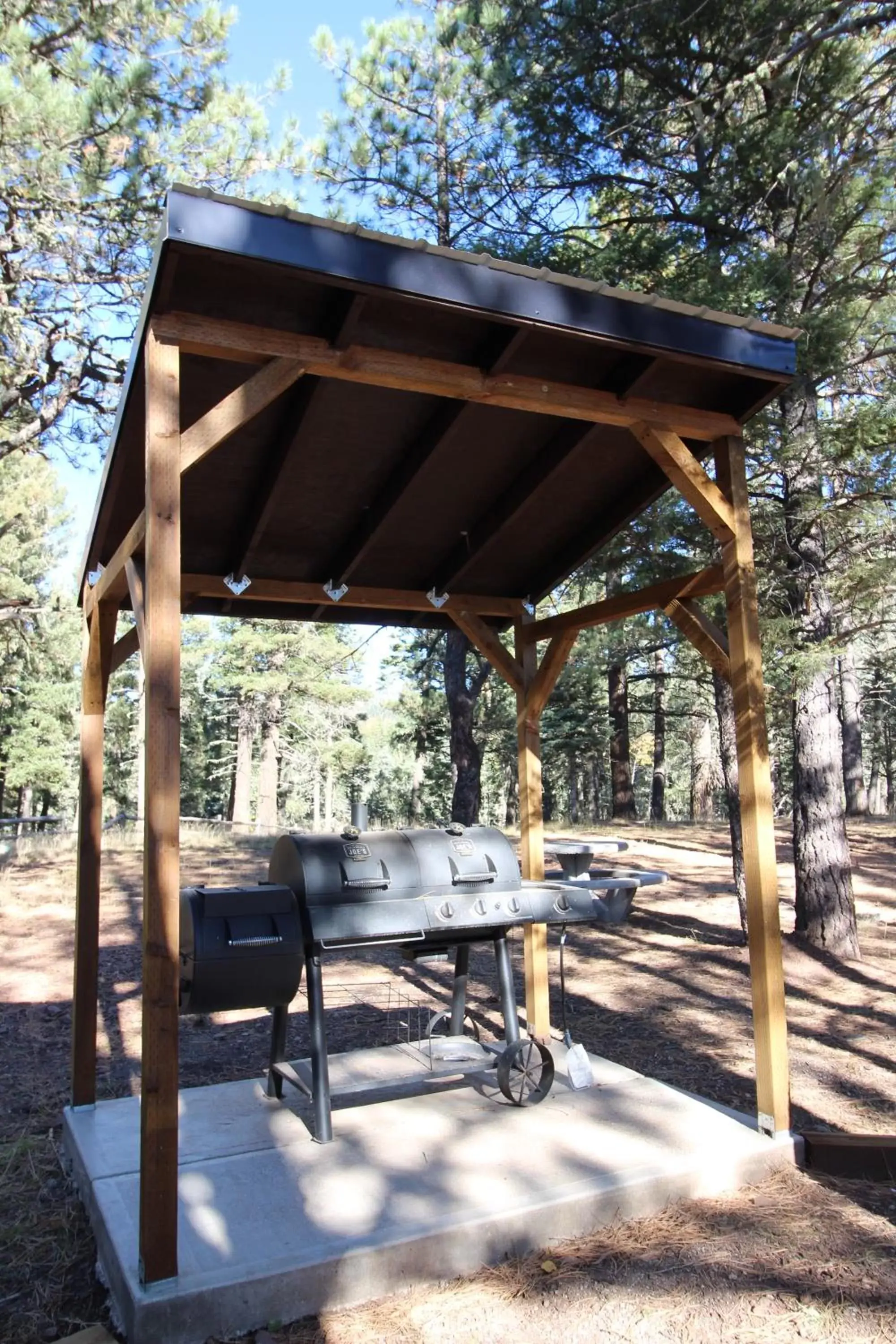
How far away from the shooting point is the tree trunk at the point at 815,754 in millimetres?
6543

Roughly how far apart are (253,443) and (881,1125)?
12.7 feet

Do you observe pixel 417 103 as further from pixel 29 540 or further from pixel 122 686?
pixel 122 686

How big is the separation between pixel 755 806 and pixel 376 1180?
6.18 ft

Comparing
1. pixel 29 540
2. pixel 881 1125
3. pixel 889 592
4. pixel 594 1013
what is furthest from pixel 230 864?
pixel 29 540

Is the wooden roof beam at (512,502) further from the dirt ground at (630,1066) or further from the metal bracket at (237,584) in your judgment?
the dirt ground at (630,1066)

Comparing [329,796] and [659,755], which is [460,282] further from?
[329,796]

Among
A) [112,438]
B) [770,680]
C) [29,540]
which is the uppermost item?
[29,540]

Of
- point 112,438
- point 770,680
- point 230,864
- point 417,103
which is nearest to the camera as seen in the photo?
point 112,438

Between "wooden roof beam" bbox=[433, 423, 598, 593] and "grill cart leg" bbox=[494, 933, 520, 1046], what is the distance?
6.21ft

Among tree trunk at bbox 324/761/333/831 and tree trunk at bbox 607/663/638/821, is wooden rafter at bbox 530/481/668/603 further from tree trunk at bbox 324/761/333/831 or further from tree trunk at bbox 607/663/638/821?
tree trunk at bbox 324/761/333/831

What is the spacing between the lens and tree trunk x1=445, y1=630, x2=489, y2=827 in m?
11.6

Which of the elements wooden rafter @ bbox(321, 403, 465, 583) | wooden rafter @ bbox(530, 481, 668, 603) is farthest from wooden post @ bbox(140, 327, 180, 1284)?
wooden rafter @ bbox(530, 481, 668, 603)

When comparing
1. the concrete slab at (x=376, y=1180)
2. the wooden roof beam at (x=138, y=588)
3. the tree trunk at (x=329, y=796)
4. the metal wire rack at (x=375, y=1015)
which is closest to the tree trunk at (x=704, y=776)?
the tree trunk at (x=329, y=796)

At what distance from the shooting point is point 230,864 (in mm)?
11391
